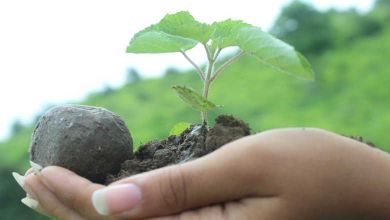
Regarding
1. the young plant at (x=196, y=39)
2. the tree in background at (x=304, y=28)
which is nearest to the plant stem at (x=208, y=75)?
the young plant at (x=196, y=39)

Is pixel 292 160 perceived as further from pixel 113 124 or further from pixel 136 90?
pixel 136 90

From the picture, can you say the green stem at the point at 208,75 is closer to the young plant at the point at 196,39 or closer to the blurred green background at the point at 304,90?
the young plant at the point at 196,39

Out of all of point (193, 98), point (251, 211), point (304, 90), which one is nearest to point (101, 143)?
point (193, 98)

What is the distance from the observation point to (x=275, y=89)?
40.7 feet

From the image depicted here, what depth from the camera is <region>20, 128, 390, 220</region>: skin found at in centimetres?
72

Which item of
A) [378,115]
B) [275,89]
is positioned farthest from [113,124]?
[275,89]

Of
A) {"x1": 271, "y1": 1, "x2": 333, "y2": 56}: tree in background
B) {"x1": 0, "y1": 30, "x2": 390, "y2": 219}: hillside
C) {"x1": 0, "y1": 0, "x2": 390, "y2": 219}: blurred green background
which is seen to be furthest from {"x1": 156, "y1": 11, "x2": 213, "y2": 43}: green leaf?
{"x1": 271, "y1": 1, "x2": 333, "y2": 56}: tree in background

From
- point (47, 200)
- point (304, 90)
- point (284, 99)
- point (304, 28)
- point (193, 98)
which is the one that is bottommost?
point (47, 200)

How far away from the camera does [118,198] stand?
0.71 metres

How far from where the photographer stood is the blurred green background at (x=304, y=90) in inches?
412

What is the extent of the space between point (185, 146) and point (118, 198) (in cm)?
22

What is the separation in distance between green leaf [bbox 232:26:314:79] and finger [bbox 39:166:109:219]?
257 mm

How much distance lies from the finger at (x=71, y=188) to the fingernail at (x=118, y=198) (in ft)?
0.11

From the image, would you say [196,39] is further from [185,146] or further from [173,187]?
[173,187]
